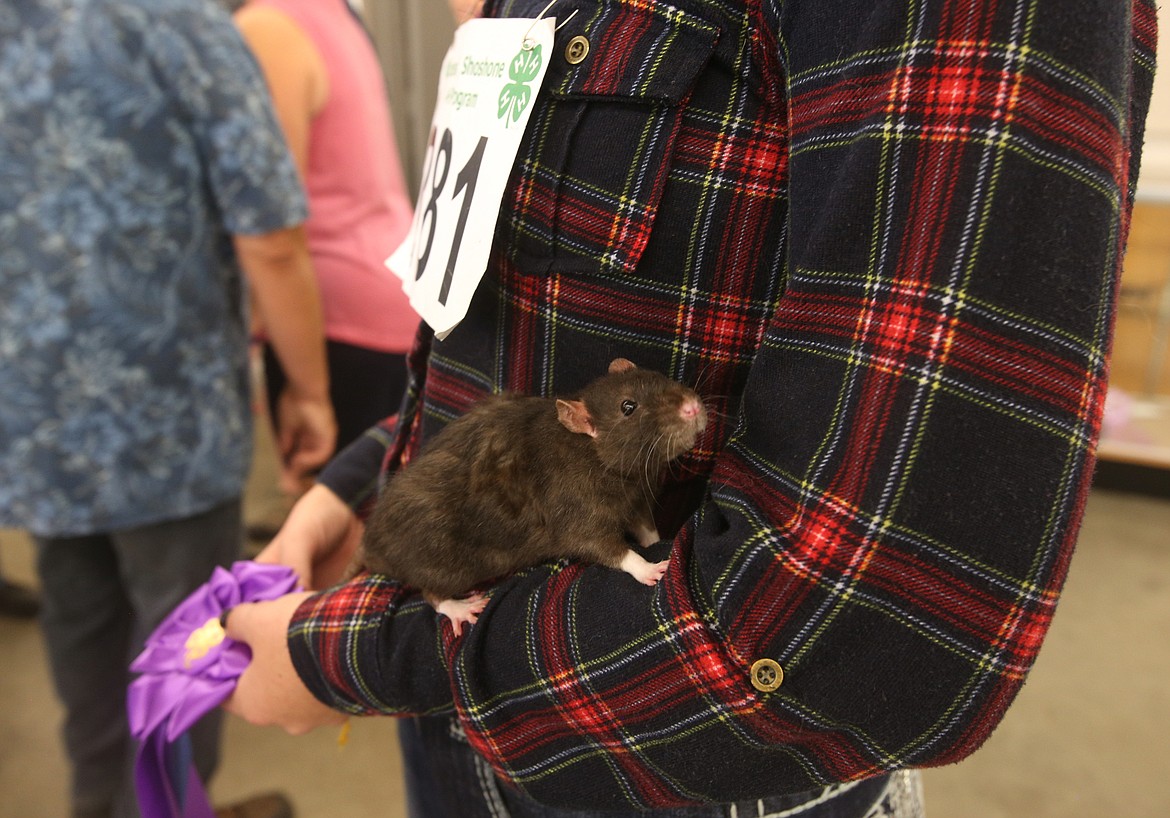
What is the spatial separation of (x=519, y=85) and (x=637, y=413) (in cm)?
31

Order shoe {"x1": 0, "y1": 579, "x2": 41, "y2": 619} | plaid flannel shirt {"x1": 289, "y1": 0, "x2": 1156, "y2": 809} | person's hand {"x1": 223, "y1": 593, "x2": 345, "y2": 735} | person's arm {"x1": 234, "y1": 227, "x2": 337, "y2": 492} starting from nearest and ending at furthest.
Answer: plaid flannel shirt {"x1": 289, "y1": 0, "x2": 1156, "y2": 809}
person's hand {"x1": 223, "y1": 593, "x2": 345, "y2": 735}
person's arm {"x1": 234, "y1": 227, "x2": 337, "y2": 492}
shoe {"x1": 0, "y1": 579, "x2": 41, "y2": 619}

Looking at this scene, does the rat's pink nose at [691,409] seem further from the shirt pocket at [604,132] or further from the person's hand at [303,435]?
the person's hand at [303,435]

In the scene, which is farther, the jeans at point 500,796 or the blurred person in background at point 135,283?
the blurred person in background at point 135,283

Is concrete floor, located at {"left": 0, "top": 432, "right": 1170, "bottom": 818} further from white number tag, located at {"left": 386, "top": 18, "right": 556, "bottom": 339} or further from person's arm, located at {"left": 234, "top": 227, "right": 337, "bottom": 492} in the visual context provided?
white number tag, located at {"left": 386, "top": 18, "right": 556, "bottom": 339}

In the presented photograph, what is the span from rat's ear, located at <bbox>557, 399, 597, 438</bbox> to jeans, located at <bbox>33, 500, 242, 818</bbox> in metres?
1.33

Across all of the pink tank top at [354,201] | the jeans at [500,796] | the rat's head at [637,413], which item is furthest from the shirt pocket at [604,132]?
the pink tank top at [354,201]

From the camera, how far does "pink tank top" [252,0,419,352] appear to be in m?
1.98

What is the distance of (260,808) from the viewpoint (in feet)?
7.91

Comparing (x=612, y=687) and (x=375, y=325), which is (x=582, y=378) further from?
(x=375, y=325)

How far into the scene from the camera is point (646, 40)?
66 centimetres

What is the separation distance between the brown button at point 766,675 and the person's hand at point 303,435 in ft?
5.65

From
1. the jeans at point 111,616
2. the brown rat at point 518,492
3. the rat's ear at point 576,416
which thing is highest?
the rat's ear at point 576,416

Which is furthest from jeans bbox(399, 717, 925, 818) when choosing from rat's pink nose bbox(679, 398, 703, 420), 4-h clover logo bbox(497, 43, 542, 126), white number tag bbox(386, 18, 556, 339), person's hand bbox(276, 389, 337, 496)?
person's hand bbox(276, 389, 337, 496)

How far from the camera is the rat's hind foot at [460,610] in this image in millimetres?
739
